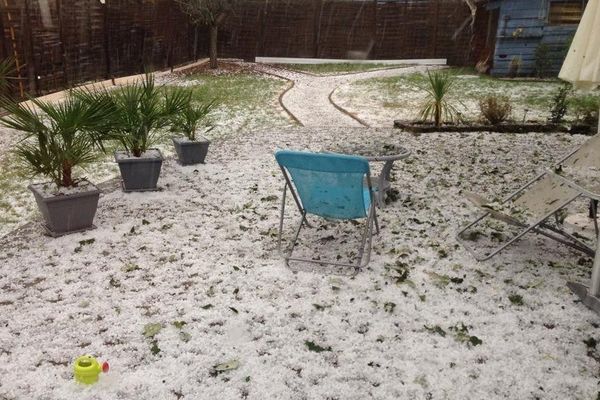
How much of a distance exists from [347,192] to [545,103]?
29.2 ft

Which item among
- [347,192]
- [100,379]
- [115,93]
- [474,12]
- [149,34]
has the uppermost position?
[474,12]

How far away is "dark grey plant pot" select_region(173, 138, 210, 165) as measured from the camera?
5938 mm

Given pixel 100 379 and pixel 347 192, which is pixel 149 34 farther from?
pixel 100 379

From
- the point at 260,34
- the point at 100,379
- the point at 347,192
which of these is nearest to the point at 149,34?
the point at 260,34

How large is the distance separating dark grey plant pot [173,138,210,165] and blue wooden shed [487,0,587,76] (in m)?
12.5

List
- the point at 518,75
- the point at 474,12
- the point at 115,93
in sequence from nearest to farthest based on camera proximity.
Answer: the point at 115,93
the point at 518,75
the point at 474,12

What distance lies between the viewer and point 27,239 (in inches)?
153

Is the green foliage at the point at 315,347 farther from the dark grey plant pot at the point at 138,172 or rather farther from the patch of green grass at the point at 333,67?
the patch of green grass at the point at 333,67

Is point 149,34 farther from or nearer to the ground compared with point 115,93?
farther from the ground

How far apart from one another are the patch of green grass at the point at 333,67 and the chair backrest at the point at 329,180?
13.8m

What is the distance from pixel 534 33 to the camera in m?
14.8

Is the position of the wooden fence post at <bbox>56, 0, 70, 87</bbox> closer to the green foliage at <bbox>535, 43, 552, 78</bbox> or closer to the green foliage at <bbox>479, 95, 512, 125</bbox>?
the green foliage at <bbox>479, 95, 512, 125</bbox>

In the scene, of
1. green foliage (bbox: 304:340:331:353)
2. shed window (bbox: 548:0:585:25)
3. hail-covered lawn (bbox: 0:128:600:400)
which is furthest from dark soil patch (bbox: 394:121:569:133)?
Answer: shed window (bbox: 548:0:585:25)

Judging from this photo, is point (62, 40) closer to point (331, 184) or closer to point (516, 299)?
point (331, 184)
